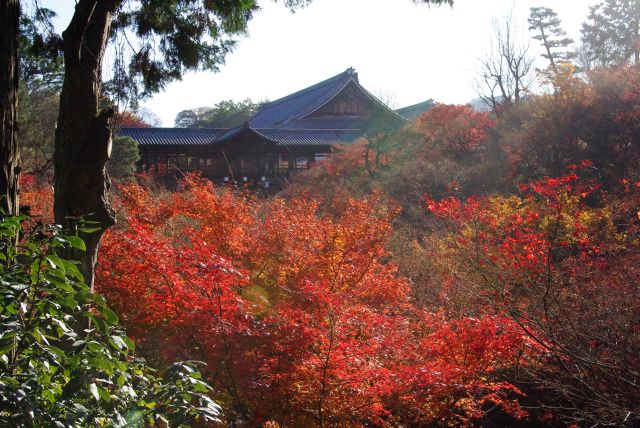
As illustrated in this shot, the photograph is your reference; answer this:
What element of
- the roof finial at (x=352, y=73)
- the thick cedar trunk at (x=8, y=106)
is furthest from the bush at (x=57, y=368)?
the roof finial at (x=352, y=73)

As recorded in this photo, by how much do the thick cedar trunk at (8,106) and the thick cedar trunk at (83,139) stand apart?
89cm

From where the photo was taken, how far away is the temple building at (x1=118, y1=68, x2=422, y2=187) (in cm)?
2702

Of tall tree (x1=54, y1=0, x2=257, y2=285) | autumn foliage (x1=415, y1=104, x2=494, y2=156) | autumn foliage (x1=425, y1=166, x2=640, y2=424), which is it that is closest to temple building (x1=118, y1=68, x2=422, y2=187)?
autumn foliage (x1=415, y1=104, x2=494, y2=156)

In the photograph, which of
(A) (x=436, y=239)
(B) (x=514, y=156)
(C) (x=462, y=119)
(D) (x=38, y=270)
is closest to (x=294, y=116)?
(C) (x=462, y=119)

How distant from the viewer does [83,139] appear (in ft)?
15.0

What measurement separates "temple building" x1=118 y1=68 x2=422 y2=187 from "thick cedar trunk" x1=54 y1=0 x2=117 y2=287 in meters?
18.5

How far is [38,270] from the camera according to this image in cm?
227

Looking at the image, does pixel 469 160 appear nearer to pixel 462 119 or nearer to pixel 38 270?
pixel 462 119

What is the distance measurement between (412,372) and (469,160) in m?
15.0

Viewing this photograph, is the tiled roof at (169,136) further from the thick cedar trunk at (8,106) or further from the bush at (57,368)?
the bush at (57,368)

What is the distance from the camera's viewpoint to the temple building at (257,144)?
27.0m

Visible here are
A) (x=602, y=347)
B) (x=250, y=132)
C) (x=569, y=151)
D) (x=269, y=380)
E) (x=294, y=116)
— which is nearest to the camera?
(x=269, y=380)

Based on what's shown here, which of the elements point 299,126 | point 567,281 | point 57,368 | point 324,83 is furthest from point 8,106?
point 324,83

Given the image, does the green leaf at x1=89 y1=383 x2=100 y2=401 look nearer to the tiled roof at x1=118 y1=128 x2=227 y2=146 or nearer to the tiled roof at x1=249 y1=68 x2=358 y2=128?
the tiled roof at x1=118 y1=128 x2=227 y2=146
